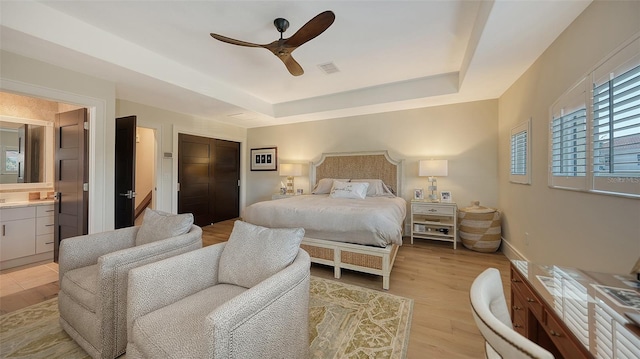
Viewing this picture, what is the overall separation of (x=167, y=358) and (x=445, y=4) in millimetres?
3147

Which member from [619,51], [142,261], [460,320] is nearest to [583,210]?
[619,51]

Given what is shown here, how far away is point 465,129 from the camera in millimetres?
3980

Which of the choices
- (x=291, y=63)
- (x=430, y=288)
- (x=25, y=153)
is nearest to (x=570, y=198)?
(x=430, y=288)

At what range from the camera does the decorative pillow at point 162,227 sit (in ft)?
6.05

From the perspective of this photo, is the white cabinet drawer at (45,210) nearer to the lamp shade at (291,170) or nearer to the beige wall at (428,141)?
the lamp shade at (291,170)

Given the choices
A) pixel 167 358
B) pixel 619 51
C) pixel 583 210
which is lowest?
pixel 167 358

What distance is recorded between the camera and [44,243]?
10.7 feet

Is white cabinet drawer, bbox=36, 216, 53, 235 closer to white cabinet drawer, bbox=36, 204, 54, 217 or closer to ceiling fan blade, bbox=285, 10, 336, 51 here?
white cabinet drawer, bbox=36, 204, 54, 217

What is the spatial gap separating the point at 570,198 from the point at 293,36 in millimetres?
2764

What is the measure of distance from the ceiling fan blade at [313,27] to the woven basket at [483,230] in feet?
11.0

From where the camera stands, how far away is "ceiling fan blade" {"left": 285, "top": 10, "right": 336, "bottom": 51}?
1.78 m

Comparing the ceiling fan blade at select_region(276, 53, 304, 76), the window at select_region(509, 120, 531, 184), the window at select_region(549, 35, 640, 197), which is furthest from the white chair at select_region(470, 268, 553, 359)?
the window at select_region(509, 120, 531, 184)

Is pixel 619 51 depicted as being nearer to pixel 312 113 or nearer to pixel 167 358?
pixel 167 358

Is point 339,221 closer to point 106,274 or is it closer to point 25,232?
point 106,274
